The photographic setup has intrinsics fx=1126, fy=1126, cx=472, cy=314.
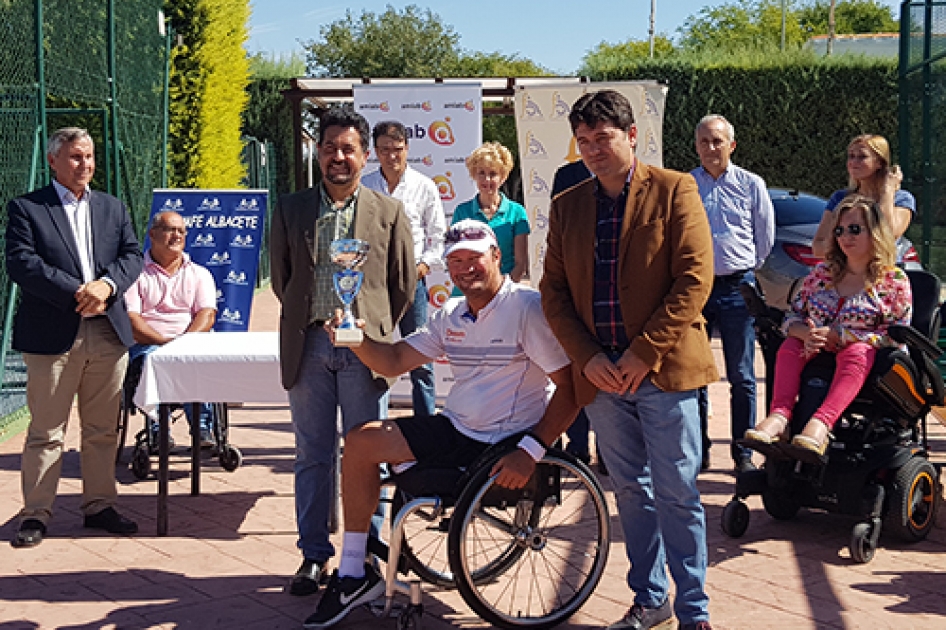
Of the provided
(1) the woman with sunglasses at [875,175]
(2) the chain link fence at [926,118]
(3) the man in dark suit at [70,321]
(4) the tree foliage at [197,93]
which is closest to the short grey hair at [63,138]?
(3) the man in dark suit at [70,321]

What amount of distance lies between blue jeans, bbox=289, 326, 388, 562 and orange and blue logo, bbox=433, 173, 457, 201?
408 centimetres

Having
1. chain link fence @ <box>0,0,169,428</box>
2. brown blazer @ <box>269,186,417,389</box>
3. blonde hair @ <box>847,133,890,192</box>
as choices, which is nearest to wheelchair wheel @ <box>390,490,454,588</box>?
brown blazer @ <box>269,186,417,389</box>

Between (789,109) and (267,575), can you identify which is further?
(789,109)

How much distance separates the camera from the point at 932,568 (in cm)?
501

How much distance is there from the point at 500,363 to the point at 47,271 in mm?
2461

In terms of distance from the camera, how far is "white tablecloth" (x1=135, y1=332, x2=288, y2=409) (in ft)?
18.6

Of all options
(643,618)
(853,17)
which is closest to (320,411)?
(643,618)

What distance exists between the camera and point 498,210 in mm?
7211

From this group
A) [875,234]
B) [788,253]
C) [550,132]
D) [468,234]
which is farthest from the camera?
[788,253]

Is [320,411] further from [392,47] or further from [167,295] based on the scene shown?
[392,47]

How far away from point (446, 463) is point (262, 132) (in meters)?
18.9

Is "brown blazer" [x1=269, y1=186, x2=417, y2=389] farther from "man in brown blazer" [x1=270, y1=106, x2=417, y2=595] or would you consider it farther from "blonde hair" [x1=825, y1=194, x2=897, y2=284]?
"blonde hair" [x1=825, y1=194, x2=897, y2=284]

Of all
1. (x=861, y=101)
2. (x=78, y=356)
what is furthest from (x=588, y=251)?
(x=861, y=101)

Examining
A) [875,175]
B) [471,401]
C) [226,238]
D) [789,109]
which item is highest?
[789,109]
